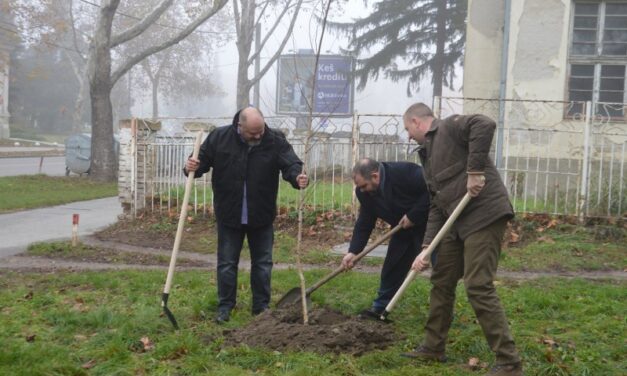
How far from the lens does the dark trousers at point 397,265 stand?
5945mm

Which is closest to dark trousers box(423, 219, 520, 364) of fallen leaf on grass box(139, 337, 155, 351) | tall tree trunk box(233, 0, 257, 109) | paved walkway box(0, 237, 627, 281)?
fallen leaf on grass box(139, 337, 155, 351)

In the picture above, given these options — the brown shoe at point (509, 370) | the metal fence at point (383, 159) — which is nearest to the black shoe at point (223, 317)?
the brown shoe at point (509, 370)

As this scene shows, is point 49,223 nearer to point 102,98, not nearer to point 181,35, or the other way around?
point 102,98

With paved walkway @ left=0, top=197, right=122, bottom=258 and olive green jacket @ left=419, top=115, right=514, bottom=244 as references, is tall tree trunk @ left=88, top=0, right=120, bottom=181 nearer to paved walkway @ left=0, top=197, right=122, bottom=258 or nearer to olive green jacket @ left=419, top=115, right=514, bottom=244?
paved walkway @ left=0, top=197, right=122, bottom=258

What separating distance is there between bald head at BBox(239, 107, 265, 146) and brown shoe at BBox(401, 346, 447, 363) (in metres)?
2.20

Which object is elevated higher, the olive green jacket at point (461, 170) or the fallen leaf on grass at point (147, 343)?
the olive green jacket at point (461, 170)

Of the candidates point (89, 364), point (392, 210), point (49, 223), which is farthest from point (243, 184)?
point (49, 223)

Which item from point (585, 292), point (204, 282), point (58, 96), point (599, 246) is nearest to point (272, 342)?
point (204, 282)

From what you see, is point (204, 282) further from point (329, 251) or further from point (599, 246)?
point (599, 246)

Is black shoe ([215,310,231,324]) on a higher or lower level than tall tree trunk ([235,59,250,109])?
lower

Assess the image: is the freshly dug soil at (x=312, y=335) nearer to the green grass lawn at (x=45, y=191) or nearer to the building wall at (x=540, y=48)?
the building wall at (x=540, y=48)

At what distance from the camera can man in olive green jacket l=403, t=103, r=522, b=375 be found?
4258mm

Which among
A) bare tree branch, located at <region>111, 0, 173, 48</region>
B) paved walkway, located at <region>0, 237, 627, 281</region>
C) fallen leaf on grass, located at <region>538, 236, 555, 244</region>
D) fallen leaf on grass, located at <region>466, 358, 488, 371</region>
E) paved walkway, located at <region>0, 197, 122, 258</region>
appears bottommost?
paved walkway, located at <region>0, 197, 122, 258</region>

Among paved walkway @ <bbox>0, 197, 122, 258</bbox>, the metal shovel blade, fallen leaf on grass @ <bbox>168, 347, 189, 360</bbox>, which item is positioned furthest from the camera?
paved walkway @ <bbox>0, 197, 122, 258</bbox>
